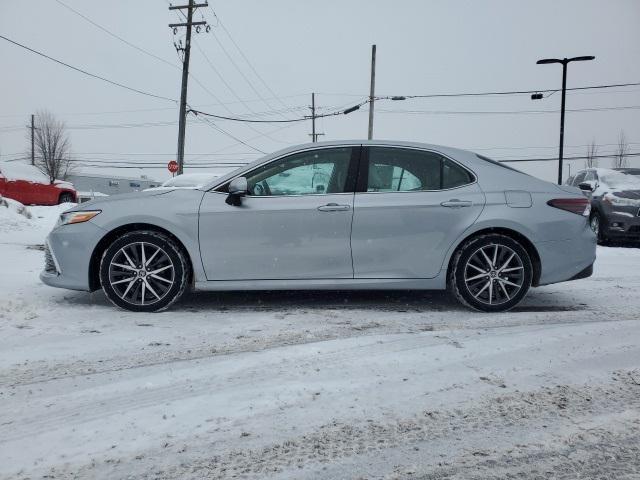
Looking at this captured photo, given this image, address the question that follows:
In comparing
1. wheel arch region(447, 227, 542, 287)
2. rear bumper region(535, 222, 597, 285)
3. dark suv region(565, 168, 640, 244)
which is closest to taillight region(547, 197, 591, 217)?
rear bumper region(535, 222, 597, 285)

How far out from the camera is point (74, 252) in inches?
159

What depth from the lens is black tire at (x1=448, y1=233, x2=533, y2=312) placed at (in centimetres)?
410

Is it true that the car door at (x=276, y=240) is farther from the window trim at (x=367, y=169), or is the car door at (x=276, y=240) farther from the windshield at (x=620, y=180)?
the windshield at (x=620, y=180)

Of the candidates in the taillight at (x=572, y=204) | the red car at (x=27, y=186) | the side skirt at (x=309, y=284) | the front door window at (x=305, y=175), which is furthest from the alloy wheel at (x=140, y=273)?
the red car at (x=27, y=186)

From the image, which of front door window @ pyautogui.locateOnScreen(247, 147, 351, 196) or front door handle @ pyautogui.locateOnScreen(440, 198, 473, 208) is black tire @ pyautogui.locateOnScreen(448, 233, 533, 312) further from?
front door window @ pyautogui.locateOnScreen(247, 147, 351, 196)

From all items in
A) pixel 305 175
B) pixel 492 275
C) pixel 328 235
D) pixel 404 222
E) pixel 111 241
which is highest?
pixel 305 175

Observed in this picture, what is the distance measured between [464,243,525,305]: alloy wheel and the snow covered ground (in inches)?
7.8

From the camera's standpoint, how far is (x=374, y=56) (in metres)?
28.6

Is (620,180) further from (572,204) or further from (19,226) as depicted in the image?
(19,226)

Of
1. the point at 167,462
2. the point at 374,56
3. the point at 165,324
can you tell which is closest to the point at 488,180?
the point at 165,324

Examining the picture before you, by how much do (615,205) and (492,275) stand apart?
7.24 m

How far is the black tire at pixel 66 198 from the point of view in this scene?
19992mm

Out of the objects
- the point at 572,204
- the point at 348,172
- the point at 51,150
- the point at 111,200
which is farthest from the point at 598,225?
the point at 51,150

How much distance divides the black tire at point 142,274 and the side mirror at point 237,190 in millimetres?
581
